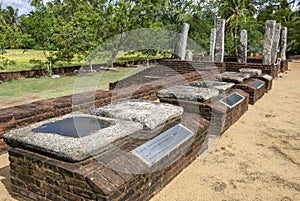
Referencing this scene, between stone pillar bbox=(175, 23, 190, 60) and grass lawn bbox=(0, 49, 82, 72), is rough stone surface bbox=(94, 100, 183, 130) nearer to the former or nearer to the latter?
A: stone pillar bbox=(175, 23, 190, 60)

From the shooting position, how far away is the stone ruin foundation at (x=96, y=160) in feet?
7.51

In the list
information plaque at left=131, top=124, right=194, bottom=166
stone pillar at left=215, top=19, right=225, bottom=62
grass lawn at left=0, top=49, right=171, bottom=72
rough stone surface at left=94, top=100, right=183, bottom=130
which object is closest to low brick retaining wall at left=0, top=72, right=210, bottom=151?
rough stone surface at left=94, top=100, right=183, bottom=130

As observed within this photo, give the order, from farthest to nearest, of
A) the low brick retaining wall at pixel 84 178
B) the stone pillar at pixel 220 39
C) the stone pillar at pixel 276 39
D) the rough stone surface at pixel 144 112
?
the stone pillar at pixel 276 39 → the stone pillar at pixel 220 39 → the rough stone surface at pixel 144 112 → the low brick retaining wall at pixel 84 178

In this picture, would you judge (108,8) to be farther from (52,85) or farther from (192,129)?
(192,129)

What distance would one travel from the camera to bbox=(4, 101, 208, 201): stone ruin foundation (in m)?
2.29

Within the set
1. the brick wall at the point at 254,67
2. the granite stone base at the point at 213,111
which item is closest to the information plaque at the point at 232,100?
the granite stone base at the point at 213,111

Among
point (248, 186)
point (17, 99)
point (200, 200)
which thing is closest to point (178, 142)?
point (200, 200)

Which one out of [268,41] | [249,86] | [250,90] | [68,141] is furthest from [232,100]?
[268,41]

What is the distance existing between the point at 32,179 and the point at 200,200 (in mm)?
1715

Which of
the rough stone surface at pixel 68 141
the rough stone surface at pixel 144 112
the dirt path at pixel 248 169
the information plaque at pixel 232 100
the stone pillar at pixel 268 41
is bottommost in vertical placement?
the dirt path at pixel 248 169

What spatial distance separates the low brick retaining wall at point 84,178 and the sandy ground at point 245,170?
276 millimetres

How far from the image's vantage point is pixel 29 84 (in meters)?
11.2

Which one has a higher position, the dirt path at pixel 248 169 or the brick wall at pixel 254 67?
the brick wall at pixel 254 67

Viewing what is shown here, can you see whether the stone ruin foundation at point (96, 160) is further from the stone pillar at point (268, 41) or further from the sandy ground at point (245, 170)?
the stone pillar at point (268, 41)
